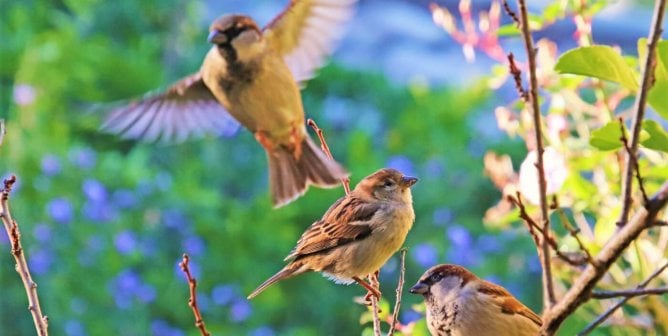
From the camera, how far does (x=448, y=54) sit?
4.23 m

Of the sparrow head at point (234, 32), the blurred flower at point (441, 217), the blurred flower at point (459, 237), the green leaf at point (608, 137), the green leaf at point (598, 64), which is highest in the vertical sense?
the sparrow head at point (234, 32)

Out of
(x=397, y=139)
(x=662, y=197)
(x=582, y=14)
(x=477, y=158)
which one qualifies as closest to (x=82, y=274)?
(x=397, y=139)

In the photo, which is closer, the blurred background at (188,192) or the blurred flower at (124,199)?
the blurred background at (188,192)

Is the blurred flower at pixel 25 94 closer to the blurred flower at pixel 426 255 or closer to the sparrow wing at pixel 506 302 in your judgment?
the blurred flower at pixel 426 255

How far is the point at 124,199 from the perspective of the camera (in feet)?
10.3

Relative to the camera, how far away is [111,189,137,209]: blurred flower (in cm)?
313

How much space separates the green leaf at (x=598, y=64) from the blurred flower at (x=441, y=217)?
247 cm

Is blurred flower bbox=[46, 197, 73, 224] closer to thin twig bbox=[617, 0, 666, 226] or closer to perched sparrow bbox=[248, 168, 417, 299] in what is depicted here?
perched sparrow bbox=[248, 168, 417, 299]

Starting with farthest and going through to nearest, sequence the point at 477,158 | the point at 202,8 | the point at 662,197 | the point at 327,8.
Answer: the point at 202,8 < the point at 477,158 < the point at 327,8 < the point at 662,197

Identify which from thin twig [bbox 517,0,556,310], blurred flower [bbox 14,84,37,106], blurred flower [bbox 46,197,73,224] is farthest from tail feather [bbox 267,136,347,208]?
blurred flower [bbox 14,84,37,106]

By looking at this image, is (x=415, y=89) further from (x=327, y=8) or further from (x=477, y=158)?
(x=327, y=8)

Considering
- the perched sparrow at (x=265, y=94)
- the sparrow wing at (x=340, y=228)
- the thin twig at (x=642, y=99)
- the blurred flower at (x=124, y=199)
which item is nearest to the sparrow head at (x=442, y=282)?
the sparrow wing at (x=340, y=228)

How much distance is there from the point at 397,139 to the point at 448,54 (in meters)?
0.94

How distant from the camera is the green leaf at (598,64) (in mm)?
747
